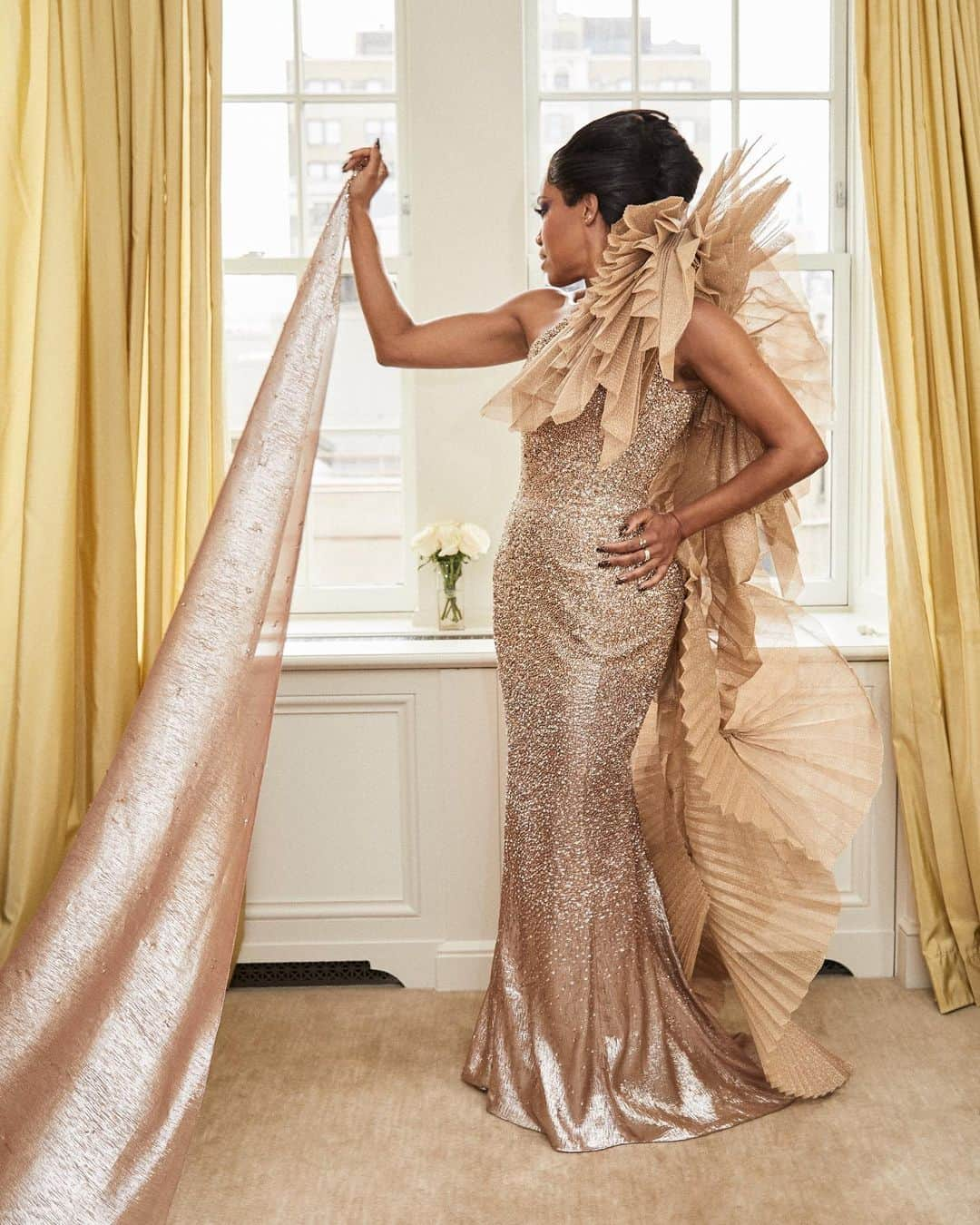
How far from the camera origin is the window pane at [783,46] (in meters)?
3.11

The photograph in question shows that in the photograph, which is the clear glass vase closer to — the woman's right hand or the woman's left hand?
the woman's left hand

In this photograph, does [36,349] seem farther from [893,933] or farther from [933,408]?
[893,933]

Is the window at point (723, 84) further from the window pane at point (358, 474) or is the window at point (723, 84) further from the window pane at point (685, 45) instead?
the window pane at point (358, 474)

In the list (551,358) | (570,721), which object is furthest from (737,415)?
(570,721)

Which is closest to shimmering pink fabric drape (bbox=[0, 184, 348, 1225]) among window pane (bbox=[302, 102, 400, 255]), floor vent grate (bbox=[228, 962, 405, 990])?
floor vent grate (bbox=[228, 962, 405, 990])

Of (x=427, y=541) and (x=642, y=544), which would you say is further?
(x=427, y=541)

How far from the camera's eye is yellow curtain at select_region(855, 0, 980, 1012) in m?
2.62

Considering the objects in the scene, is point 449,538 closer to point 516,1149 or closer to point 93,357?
point 93,357

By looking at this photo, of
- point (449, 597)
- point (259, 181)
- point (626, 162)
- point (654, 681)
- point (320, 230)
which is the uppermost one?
point (259, 181)

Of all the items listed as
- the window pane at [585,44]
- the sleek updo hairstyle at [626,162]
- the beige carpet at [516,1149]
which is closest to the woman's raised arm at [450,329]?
the sleek updo hairstyle at [626,162]

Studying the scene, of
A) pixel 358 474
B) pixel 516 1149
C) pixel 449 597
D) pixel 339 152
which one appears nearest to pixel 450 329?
pixel 449 597

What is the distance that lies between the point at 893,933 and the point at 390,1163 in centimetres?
137

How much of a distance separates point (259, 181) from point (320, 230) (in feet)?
0.66

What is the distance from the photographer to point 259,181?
3.16m
